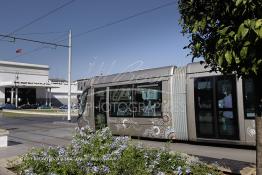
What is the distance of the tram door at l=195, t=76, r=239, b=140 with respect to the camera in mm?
11587

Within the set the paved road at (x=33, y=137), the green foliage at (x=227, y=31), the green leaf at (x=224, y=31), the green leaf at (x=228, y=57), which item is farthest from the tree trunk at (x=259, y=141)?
the paved road at (x=33, y=137)

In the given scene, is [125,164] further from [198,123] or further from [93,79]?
[93,79]

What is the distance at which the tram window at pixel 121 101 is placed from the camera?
15469 mm

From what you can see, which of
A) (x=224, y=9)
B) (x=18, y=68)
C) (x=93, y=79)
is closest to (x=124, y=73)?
(x=93, y=79)

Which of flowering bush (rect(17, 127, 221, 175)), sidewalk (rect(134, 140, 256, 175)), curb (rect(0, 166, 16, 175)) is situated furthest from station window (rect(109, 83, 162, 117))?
curb (rect(0, 166, 16, 175))

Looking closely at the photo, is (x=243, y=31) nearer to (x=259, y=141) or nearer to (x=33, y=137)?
(x=259, y=141)

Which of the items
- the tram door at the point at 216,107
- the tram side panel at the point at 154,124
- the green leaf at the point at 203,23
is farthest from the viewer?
the tram side panel at the point at 154,124

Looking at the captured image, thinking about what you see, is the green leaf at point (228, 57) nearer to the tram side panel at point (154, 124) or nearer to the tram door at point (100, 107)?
the tram side panel at point (154, 124)

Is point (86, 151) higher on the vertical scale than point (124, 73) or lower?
lower

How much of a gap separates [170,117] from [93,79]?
5.35m

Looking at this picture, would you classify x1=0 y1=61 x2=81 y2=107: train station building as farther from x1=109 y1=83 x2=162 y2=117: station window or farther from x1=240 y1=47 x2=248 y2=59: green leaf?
x1=240 y1=47 x2=248 y2=59: green leaf

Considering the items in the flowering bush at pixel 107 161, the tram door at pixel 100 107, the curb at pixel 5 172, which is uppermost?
the tram door at pixel 100 107

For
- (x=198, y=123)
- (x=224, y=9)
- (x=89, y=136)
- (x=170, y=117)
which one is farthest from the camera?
(x=170, y=117)

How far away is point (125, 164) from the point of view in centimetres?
570
